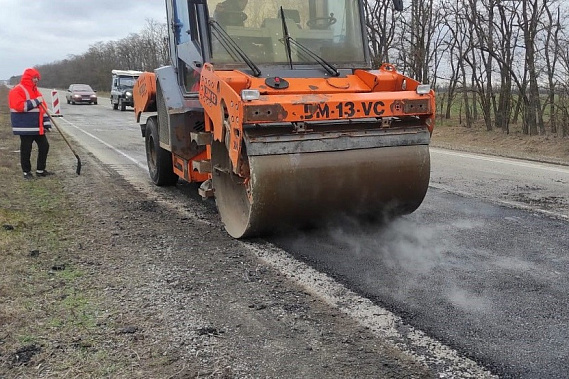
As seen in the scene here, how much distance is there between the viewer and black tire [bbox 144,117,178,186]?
25.0 ft

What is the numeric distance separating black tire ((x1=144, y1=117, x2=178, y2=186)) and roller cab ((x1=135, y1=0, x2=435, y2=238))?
54.9 inches

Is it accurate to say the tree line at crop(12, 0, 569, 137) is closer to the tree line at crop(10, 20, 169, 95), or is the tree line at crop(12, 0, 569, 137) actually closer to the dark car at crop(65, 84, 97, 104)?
the dark car at crop(65, 84, 97, 104)

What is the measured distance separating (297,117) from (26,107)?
18.1ft

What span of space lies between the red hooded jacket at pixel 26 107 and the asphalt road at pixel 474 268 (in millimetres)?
5287

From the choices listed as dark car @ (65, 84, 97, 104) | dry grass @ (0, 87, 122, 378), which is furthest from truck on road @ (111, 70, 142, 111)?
dry grass @ (0, 87, 122, 378)

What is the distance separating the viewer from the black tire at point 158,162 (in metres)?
7.62

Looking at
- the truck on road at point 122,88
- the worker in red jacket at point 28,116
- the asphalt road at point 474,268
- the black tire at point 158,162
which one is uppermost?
the truck on road at point 122,88

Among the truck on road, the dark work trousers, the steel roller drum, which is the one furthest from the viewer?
the truck on road

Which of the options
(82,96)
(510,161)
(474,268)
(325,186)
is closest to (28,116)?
(325,186)

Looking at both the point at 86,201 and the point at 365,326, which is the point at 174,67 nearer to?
the point at 86,201

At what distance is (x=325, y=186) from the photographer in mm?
4656

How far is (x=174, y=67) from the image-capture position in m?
6.81

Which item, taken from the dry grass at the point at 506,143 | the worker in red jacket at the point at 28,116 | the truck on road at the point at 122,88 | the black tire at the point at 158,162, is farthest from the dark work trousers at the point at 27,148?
the truck on road at the point at 122,88

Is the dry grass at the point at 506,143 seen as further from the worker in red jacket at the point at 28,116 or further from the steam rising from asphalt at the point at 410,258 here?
the worker in red jacket at the point at 28,116
